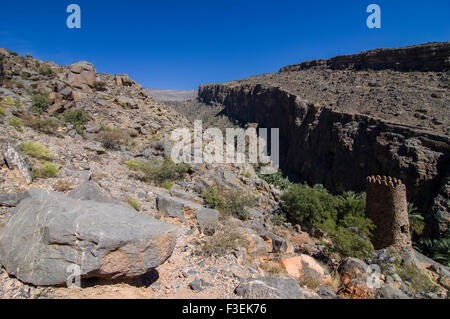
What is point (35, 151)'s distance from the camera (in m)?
6.34

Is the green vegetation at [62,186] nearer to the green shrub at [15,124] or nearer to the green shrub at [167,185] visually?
the green shrub at [167,185]

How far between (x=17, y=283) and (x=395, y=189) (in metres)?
12.3

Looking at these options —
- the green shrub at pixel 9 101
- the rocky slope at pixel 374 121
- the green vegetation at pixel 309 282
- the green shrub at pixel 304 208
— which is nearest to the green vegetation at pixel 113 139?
the green shrub at pixel 9 101

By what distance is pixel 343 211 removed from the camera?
37.7 ft

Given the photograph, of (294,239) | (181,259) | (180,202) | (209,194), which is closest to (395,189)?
(294,239)

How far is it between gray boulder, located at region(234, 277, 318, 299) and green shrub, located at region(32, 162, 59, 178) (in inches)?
200

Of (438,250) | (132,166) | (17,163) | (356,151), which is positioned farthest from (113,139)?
(356,151)

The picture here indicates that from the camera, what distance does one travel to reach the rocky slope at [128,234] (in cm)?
264

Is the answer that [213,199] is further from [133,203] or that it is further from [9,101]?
[9,101]

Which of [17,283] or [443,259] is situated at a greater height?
[17,283]

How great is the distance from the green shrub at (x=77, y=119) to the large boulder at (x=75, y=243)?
847cm

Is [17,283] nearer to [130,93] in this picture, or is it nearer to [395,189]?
[395,189]

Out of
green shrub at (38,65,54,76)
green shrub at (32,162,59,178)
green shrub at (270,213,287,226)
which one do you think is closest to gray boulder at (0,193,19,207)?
green shrub at (32,162,59,178)
